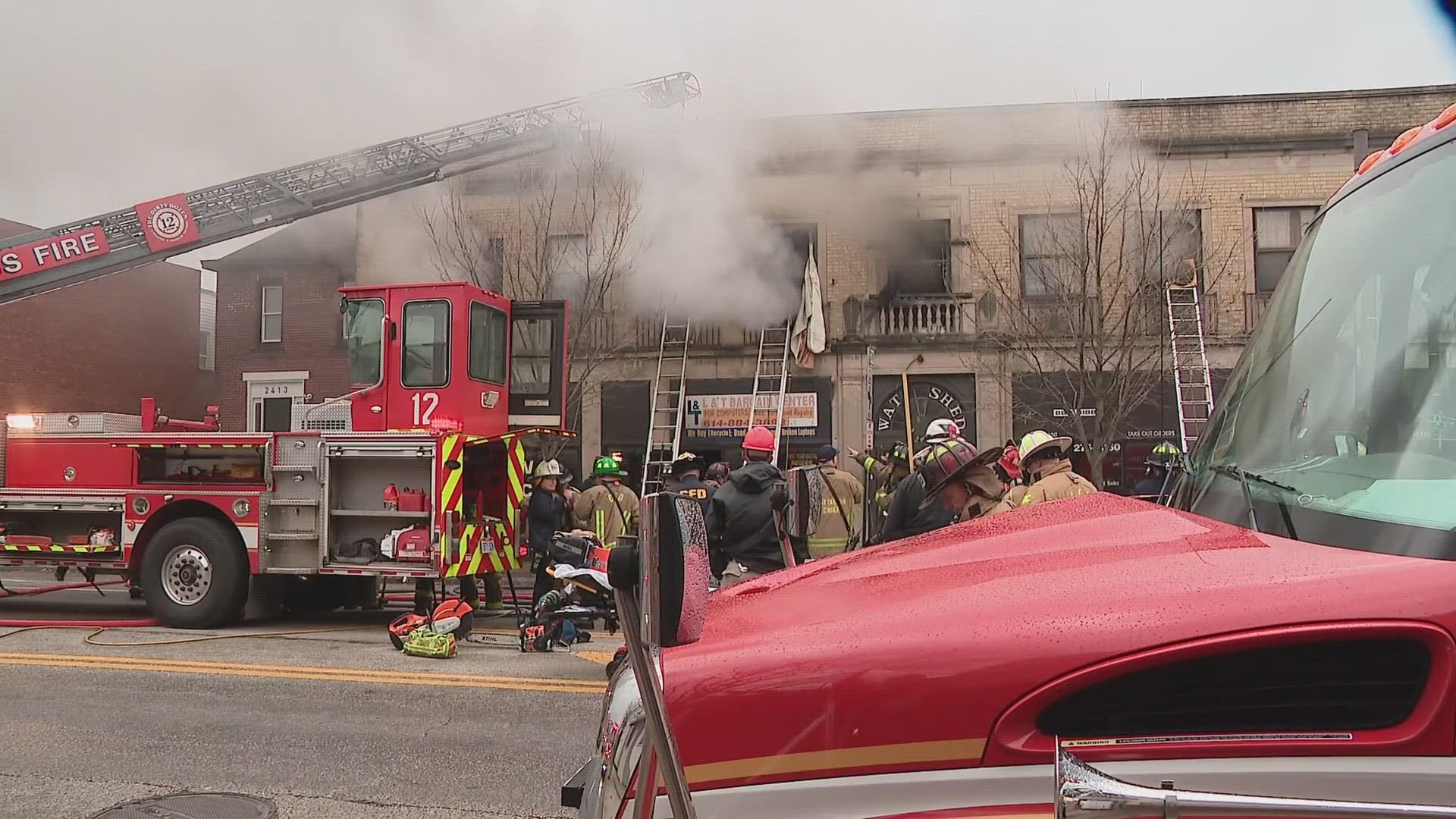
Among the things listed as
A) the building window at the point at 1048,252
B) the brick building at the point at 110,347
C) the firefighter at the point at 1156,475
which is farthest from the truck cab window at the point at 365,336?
the brick building at the point at 110,347

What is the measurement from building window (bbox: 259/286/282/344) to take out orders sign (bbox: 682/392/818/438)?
782cm

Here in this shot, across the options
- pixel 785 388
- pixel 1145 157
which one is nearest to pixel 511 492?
pixel 785 388

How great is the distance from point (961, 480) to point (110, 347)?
23.2 metres

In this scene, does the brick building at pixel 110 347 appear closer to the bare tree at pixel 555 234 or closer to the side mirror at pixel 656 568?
the bare tree at pixel 555 234

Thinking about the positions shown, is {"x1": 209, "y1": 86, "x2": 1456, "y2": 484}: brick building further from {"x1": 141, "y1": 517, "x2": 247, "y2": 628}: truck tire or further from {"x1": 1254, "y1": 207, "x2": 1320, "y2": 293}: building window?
{"x1": 141, "y1": 517, "x2": 247, "y2": 628}: truck tire

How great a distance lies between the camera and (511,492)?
28.6ft

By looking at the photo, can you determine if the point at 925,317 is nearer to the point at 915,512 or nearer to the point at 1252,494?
the point at 915,512

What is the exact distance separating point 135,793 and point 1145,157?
1356 cm

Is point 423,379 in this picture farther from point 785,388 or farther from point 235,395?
point 235,395

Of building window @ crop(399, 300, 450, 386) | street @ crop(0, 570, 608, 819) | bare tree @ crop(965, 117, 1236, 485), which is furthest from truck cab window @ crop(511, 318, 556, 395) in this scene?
bare tree @ crop(965, 117, 1236, 485)

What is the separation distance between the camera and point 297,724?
519cm

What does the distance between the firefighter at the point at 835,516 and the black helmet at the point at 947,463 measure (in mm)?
957

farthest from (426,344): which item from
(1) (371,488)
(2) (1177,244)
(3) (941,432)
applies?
(2) (1177,244)

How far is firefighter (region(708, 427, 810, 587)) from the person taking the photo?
5.48m
